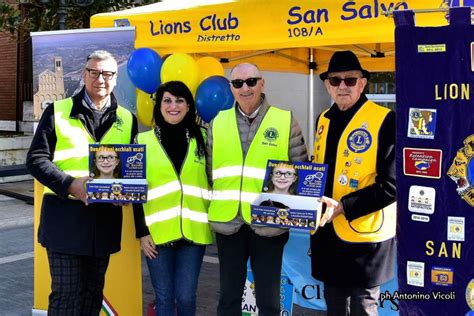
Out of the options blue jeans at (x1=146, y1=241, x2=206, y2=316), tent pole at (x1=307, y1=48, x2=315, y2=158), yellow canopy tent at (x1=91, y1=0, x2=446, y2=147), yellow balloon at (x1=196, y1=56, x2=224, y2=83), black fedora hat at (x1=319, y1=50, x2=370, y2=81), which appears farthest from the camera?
tent pole at (x1=307, y1=48, x2=315, y2=158)

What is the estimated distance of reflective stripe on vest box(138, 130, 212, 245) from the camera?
3.10 meters

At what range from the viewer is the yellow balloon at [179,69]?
14.9 ft

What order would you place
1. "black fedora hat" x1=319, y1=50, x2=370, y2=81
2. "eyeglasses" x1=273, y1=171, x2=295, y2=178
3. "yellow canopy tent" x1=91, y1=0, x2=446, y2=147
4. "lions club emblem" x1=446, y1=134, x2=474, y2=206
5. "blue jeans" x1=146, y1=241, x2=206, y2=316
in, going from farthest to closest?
"yellow canopy tent" x1=91, y1=0, x2=446, y2=147, "blue jeans" x1=146, y1=241, x2=206, y2=316, "black fedora hat" x1=319, y1=50, x2=370, y2=81, "eyeglasses" x1=273, y1=171, x2=295, y2=178, "lions club emblem" x1=446, y1=134, x2=474, y2=206

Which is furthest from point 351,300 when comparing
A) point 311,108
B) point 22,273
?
point 311,108

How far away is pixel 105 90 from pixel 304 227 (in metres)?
1.36

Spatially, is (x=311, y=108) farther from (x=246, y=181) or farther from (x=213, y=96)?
(x=246, y=181)

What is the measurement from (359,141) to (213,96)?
1.97 m

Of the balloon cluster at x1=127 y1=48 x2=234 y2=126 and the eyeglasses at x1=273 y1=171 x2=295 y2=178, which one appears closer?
the eyeglasses at x1=273 y1=171 x2=295 y2=178

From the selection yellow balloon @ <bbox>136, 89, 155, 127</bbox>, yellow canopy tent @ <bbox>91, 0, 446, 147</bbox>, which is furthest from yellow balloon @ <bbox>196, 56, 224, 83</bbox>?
yellow balloon @ <bbox>136, 89, 155, 127</bbox>

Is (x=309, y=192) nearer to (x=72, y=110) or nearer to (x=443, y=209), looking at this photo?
(x=443, y=209)

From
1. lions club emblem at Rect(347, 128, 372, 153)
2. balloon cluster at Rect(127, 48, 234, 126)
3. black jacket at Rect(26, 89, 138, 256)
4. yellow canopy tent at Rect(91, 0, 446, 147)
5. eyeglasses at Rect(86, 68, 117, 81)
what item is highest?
yellow canopy tent at Rect(91, 0, 446, 147)

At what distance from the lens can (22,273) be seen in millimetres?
5820

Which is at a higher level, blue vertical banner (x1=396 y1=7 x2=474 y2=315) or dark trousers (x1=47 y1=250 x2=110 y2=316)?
blue vertical banner (x1=396 y1=7 x2=474 y2=315)

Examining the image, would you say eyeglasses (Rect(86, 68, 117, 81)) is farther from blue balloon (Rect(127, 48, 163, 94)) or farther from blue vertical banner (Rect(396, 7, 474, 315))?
blue vertical banner (Rect(396, 7, 474, 315))
